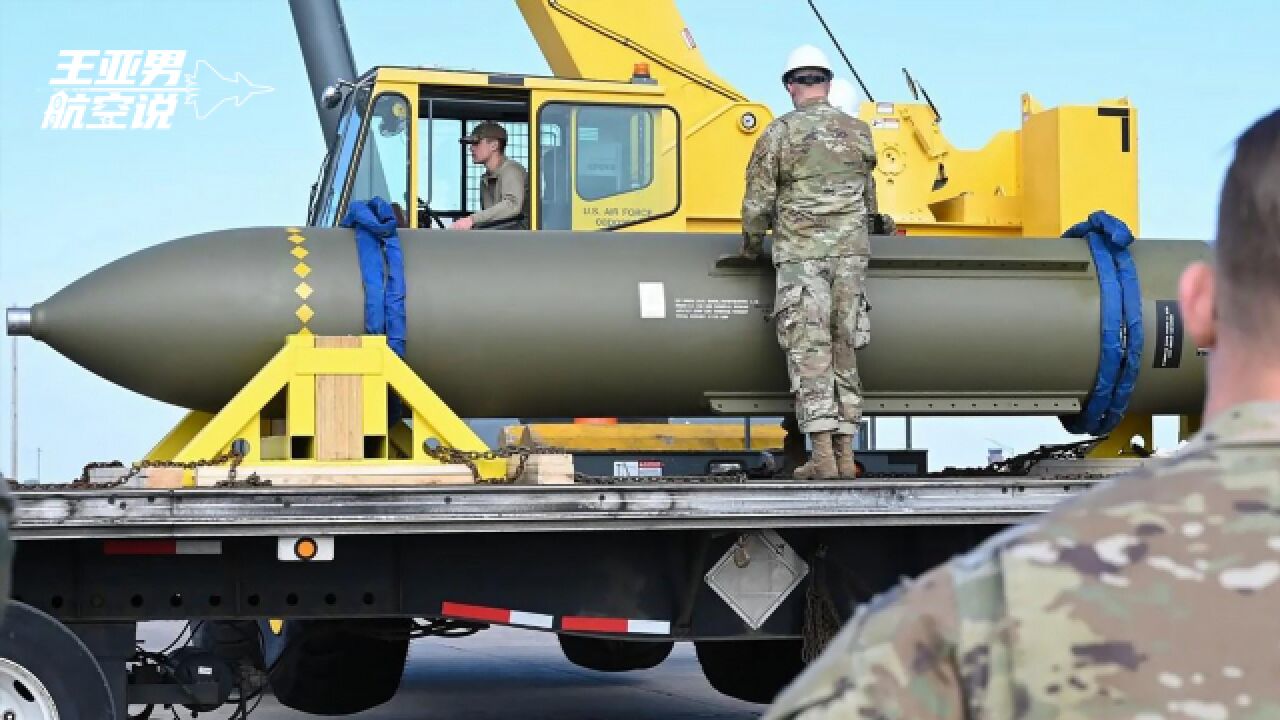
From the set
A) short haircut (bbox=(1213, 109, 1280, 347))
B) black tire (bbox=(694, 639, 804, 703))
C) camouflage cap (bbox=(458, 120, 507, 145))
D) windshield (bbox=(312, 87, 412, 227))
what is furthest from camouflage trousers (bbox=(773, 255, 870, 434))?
short haircut (bbox=(1213, 109, 1280, 347))

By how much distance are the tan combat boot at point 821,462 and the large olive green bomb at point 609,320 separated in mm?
533

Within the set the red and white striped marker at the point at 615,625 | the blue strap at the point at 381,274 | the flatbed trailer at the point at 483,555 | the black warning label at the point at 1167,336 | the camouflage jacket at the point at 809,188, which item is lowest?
the red and white striped marker at the point at 615,625

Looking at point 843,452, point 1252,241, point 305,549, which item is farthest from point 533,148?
point 1252,241

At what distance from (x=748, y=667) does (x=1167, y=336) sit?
299cm

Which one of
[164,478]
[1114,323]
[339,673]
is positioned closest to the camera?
[164,478]

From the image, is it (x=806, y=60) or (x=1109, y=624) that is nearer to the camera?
(x=1109, y=624)

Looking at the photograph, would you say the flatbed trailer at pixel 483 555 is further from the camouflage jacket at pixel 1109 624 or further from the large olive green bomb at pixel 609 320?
the camouflage jacket at pixel 1109 624

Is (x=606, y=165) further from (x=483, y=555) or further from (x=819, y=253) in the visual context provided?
(x=483, y=555)

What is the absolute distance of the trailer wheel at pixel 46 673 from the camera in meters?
5.29

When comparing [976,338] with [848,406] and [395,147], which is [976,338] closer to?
[848,406]


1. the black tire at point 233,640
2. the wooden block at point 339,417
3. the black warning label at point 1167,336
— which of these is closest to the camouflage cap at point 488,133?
the wooden block at point 339,417

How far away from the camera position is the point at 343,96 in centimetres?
834

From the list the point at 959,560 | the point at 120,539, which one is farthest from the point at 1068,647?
the point at 120,539

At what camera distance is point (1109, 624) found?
4.02 feet
